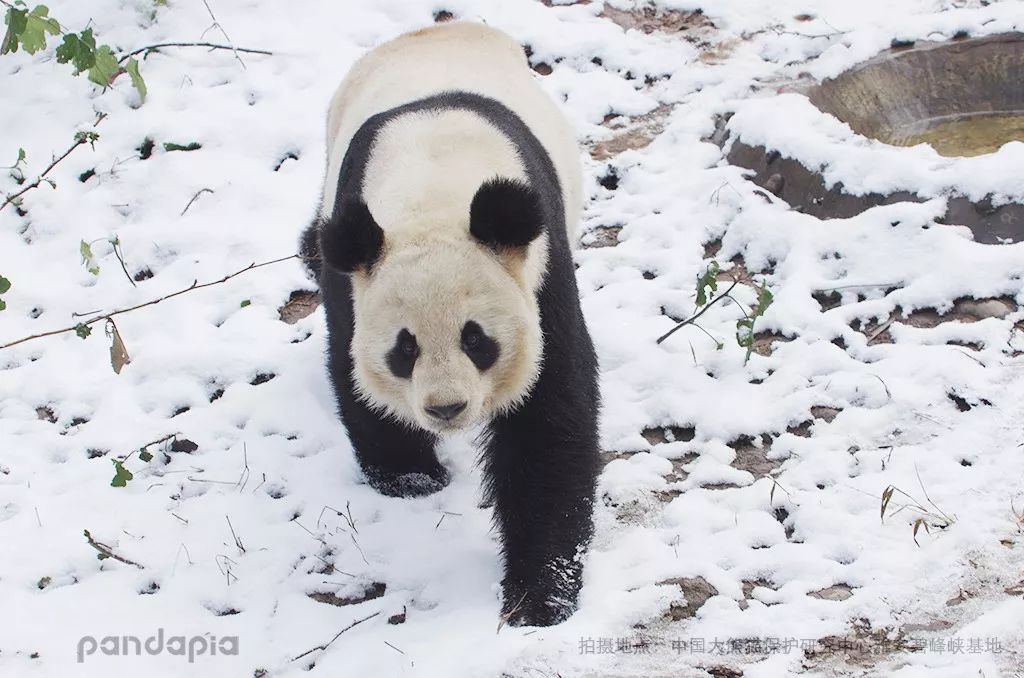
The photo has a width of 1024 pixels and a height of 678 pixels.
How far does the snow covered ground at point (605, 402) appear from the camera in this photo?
3.60 m

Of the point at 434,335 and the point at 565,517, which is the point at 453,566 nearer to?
the point at 565,517

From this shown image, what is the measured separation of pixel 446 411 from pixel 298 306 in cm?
260

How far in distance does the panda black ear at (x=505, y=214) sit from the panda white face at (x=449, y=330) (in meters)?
0.07

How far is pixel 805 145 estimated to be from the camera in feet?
19.1

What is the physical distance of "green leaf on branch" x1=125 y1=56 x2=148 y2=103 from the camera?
629 centimetres

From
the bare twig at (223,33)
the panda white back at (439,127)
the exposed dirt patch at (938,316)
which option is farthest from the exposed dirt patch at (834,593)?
the bare twig at (223,33)

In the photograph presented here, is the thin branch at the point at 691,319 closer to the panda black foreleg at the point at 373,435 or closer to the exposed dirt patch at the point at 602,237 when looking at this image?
the exposed dirt patch at the point at 602,237

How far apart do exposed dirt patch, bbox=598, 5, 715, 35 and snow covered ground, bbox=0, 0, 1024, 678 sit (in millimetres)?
65

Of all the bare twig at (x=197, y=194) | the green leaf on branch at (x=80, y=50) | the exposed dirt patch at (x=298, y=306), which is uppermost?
the green leaf on branch at (x=80, y=50)

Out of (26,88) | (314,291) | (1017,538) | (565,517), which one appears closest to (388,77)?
(314,291)

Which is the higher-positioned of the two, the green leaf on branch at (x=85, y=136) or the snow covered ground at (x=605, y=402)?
the green leaf on branch at (x=85, y=136)

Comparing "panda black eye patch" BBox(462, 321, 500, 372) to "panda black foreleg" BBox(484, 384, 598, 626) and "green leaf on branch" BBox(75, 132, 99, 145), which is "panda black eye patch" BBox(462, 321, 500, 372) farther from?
"green leaf on branch" BBox(75, 132, 99, 145)

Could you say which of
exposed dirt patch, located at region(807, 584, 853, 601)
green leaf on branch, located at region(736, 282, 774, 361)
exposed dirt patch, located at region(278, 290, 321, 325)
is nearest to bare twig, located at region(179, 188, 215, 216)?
exposed dirt patch, located at region(278, 290, 321, 325)

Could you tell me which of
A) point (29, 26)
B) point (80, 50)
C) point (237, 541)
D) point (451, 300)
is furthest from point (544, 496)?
point (80, 50)
